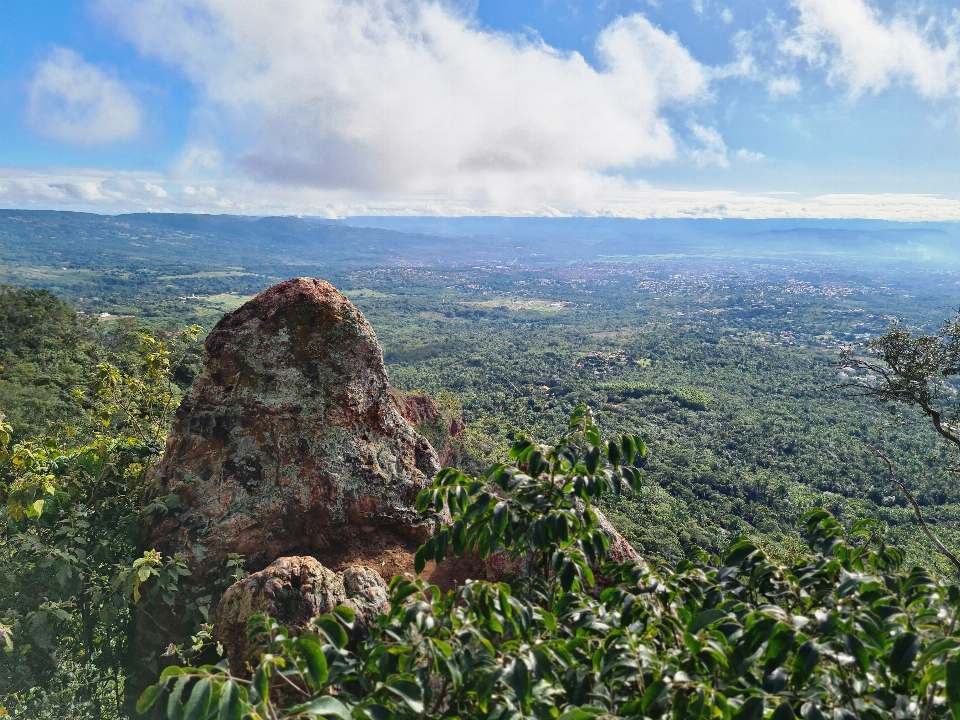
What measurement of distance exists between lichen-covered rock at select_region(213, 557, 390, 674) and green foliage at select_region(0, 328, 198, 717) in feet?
1.97

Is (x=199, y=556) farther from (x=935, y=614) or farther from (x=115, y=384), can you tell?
(x=935, y=614)

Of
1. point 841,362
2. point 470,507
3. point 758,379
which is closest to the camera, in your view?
point 470,507

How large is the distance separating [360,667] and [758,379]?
120 metres

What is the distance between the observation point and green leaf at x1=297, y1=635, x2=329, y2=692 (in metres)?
1.79

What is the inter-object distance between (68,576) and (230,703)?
442cm

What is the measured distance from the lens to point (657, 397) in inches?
3590

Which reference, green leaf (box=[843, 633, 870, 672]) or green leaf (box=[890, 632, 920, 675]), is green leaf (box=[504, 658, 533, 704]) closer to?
green leaf (box=[843, 633, 870, 672])

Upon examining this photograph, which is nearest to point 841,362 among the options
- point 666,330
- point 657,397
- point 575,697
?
point 575,697

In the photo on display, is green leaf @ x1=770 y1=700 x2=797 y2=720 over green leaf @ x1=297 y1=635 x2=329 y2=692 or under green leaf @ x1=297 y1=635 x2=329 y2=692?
under

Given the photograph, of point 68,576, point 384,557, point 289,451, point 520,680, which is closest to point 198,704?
point 520,680

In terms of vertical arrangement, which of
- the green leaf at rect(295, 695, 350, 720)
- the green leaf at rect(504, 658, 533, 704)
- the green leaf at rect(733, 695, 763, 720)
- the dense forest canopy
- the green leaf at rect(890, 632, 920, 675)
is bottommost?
the dense forest canopy

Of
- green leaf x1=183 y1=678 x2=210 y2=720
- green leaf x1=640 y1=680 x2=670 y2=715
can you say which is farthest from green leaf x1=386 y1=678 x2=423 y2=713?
green leaf x1=640 y1=680 x2=670 y2=715

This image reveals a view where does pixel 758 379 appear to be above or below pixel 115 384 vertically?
below

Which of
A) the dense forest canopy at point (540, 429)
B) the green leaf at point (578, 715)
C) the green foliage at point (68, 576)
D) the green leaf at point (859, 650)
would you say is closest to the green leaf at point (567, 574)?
the dense forest canopy at point (540, 429)
